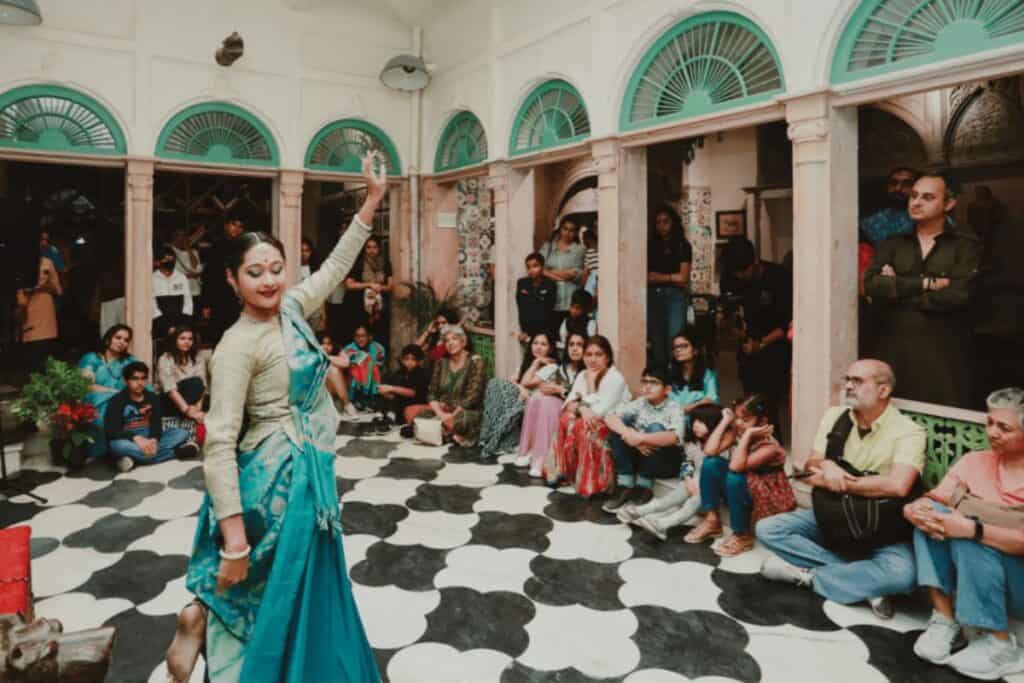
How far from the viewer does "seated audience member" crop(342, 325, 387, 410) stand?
752 cm

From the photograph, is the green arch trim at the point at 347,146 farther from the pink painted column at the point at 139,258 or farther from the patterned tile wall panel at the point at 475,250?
the pink painted column at the point at 139,258

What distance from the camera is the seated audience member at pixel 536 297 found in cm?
643

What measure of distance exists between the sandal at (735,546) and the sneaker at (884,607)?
79 cm

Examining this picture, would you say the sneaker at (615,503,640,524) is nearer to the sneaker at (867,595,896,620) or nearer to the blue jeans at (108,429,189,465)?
the sneaker at (867,595,896,620)

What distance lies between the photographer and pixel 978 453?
122 inches

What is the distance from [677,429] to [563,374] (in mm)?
1401

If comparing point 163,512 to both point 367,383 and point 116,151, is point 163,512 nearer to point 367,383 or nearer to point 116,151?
point 367,383

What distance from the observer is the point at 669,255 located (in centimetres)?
585

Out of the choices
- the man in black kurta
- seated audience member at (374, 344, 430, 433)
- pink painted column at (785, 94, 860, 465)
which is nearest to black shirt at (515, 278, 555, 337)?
seated audience member at (374, 344, 430, 433)

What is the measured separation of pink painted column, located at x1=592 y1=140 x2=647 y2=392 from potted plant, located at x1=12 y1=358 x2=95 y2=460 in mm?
4263

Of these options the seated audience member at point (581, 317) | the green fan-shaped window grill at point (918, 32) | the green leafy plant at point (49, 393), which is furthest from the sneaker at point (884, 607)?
the green leafy plant at point (49, 393)

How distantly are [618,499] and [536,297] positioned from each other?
7.74 feet

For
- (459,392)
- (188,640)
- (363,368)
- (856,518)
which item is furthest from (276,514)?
(363,368)

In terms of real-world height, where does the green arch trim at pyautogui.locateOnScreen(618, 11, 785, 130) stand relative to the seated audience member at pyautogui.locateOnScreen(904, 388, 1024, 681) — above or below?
above
